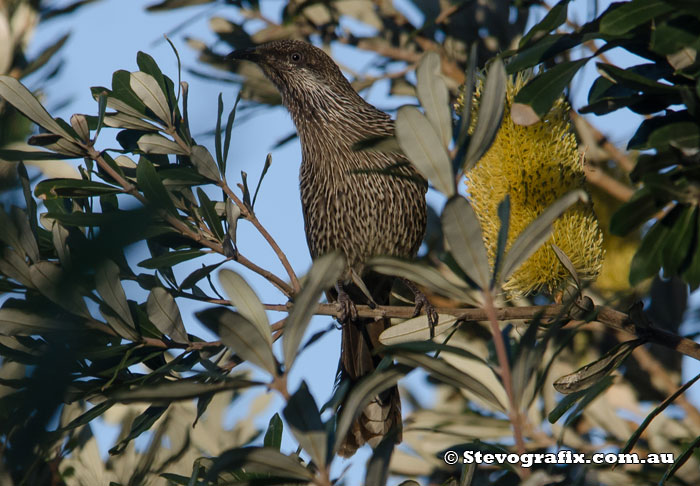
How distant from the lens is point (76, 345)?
69 cm

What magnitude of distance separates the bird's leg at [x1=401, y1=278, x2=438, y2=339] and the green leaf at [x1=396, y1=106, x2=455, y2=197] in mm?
980

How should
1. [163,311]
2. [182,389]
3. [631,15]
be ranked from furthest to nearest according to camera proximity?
[163,311], [631,15], [182,389]

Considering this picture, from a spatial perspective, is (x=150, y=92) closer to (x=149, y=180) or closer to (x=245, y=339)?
(x=149, y=180)

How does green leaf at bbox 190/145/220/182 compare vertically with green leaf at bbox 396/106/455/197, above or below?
above

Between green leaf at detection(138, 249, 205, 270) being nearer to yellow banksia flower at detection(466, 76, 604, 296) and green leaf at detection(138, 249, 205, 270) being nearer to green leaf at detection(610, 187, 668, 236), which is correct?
yellow banksia flower at detection(466, 76, 604, 296)

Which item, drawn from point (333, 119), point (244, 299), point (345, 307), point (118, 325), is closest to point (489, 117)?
point (244, 299)

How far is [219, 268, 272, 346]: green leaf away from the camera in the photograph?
1.24 meters

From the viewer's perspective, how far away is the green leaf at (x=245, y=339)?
3.68 feet

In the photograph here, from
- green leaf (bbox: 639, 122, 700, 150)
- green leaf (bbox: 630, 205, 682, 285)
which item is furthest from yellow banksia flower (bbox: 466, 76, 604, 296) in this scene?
green leaf (bbox: 639, 122, 700, 150)

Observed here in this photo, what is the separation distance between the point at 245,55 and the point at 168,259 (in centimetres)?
213

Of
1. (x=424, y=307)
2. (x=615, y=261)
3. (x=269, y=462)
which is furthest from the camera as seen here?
(x=424, y=307)

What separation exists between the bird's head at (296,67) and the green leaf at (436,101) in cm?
266

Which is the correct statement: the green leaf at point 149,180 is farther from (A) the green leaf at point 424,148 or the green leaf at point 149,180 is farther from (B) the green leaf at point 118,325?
(A) the green leaf at point 424,148

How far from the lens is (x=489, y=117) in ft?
4.23
